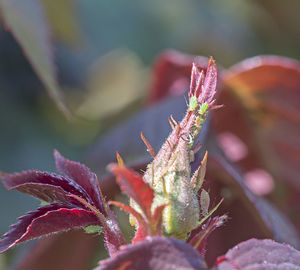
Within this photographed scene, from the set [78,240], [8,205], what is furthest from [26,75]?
[78,240]

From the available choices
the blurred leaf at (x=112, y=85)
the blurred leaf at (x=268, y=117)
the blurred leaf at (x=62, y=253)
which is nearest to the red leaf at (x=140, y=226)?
the blurred leaf at (x=62, y=253)

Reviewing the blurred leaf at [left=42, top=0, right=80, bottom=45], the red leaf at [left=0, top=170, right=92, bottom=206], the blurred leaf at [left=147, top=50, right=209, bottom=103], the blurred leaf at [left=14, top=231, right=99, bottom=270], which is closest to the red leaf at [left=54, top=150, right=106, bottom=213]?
the red leaf at [left=0, top=170, right=92, bottom=206]

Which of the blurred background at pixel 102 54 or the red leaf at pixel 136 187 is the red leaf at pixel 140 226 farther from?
the blurred background at pixel 102 54

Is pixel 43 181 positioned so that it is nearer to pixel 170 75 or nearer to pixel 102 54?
pixel 170 75

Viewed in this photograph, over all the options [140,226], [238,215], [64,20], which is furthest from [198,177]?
[64,20]

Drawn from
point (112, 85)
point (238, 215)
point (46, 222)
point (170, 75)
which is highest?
point (112, 85)

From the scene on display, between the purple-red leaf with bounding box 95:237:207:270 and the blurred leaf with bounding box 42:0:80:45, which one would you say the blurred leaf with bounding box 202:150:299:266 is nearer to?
the purple-red leaf with bounding box 95:237:207:270
